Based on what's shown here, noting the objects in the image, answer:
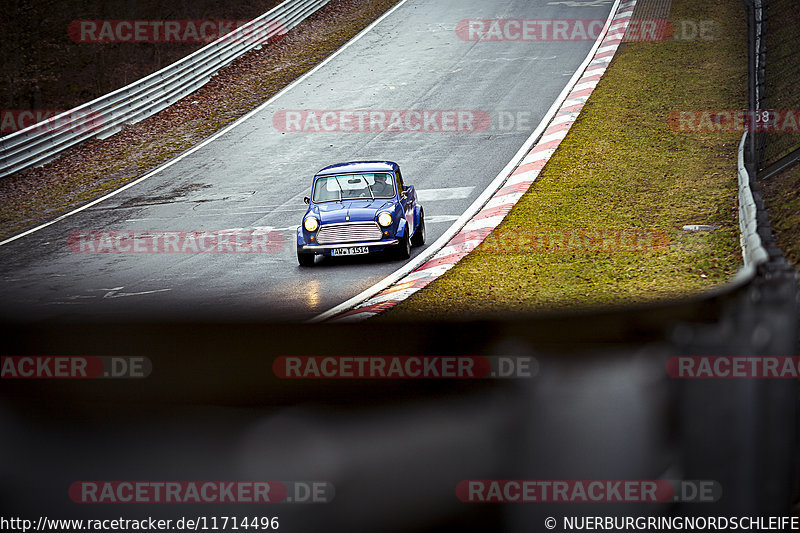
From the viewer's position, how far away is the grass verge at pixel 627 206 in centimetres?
1003

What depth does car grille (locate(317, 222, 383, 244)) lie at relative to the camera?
42.2 feet

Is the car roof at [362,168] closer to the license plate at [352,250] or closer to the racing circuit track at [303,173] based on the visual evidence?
the racing circuit track at [303,173]

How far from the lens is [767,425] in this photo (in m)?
2.87

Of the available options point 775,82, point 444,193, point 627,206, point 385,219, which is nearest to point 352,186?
point 385,219

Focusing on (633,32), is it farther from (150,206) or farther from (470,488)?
(470,488)

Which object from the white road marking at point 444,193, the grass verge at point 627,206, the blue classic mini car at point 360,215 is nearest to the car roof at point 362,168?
the blue classic mini car at point 360,215

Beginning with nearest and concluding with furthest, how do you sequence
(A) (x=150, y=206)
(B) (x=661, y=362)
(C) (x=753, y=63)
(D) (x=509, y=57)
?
1. (B) (x=661, y=362)
2. (A) (x=150, y=206)
3. (C) (x=753, y=63)
4. (D) (x=509, y=57)

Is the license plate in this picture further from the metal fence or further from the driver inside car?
the metal fence

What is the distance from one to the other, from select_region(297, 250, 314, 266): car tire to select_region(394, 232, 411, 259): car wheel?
1.31 meters

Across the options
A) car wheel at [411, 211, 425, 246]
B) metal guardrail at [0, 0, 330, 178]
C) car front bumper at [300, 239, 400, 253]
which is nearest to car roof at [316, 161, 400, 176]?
car wheel at [411, 211, 425, 246]

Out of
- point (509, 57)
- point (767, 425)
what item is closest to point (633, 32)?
point (509, 57)

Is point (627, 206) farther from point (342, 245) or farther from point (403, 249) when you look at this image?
point (342, 245)

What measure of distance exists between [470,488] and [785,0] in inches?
1010

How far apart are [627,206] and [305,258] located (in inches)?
216
